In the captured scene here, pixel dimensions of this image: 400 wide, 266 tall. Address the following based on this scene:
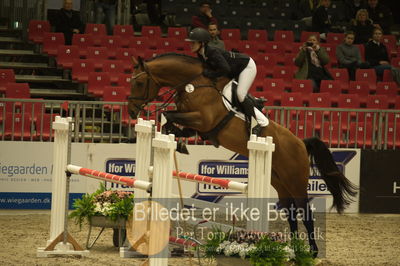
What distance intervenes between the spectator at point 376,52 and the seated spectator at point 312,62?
157 cm

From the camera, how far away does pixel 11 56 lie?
14844 millimetres

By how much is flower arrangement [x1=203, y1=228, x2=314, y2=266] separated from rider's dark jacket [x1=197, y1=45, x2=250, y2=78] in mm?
2358

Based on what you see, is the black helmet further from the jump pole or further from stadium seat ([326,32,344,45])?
stadium seat ([326,32,344,45])

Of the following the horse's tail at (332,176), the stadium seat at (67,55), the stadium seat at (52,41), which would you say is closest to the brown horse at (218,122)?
the horse's tail at (332,176)

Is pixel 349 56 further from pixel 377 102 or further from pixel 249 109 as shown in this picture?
pixel 249 109

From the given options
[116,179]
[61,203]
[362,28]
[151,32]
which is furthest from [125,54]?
[116,179]

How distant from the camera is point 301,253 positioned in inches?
241

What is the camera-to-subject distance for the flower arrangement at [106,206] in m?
8.16

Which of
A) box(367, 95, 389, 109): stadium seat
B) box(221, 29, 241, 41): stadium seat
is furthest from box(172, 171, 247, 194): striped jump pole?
box(221, 29, 241, 41): stadium seat

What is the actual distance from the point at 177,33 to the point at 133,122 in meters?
4.19

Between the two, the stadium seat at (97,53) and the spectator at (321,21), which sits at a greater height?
the spectator at (321,21)

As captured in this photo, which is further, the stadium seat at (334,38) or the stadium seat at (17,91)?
the stadium seat at (334,38)

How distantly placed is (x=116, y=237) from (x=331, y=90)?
6.21 metres

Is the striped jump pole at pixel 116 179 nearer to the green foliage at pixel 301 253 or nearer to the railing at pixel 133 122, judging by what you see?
the green foliage at pixel 301 253
